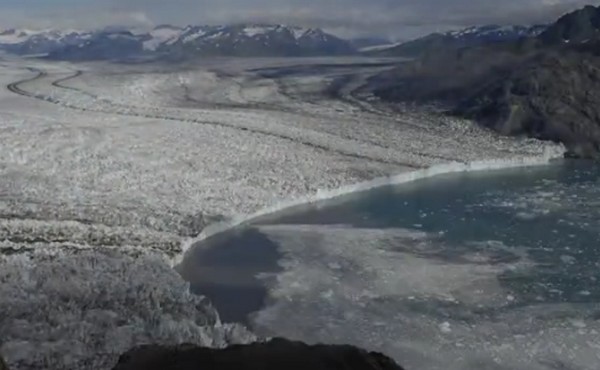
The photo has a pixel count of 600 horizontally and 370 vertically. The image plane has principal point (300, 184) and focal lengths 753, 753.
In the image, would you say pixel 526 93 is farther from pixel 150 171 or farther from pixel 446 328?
pixel 446 328

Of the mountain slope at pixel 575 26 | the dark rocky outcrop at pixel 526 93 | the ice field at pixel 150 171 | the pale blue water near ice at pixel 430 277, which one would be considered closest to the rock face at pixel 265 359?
the ice field at pixel 150 171

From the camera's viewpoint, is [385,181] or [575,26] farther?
[575,26]

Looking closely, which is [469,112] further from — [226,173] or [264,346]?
[264,346]

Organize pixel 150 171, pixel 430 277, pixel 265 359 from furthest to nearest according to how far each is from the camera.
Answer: pixel 150 171
pixel 430 277
pixel 265 359

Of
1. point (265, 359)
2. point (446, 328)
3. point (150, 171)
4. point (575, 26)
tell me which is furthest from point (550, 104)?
point (575, 26)

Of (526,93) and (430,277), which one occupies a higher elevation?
(526,93)

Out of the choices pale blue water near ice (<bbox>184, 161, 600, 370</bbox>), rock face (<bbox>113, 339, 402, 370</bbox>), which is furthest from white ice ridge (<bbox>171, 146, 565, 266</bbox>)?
rock face (<bbox>113, 339, 402, 370</bbox>)

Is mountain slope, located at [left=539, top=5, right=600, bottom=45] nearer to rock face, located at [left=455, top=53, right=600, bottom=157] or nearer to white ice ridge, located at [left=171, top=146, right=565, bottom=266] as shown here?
rock face, located at [left=455, top=53, right=600, bottom=157]
